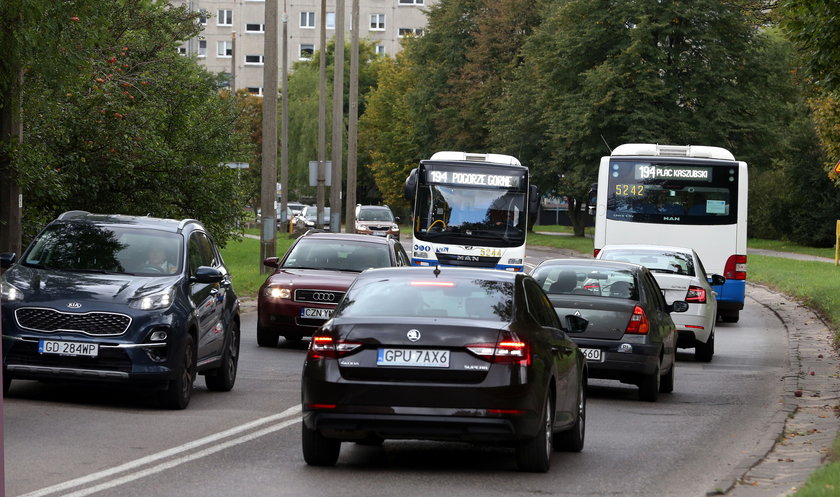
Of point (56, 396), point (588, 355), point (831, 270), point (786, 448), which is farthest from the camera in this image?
point (831, 270)

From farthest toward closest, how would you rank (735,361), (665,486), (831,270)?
(831,270)
(735,361)
(665,486)

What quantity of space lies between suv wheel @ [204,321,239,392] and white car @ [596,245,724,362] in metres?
7.73

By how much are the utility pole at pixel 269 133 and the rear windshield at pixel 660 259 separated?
11.1 metres

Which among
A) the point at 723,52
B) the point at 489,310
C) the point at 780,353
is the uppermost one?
the point at 723,52

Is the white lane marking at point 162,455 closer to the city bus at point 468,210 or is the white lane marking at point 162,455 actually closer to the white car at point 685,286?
the white car at point 685,286

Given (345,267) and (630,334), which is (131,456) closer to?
(630,334)

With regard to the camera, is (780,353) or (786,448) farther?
(780,353)

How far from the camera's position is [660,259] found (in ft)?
71.4

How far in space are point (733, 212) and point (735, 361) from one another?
789 cm

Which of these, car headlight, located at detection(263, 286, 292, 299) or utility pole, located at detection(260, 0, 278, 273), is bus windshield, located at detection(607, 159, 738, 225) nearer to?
utility pole, located at detection(260, 0, 278, 273)

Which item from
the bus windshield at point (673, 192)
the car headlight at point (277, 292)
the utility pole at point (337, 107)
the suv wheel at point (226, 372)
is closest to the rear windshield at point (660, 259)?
the car headlight at point (277, 292)

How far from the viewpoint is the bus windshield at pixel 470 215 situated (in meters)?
30.3

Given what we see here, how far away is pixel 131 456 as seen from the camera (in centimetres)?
1027

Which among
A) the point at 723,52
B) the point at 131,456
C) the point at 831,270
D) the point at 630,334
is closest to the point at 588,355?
the point at 630,334
